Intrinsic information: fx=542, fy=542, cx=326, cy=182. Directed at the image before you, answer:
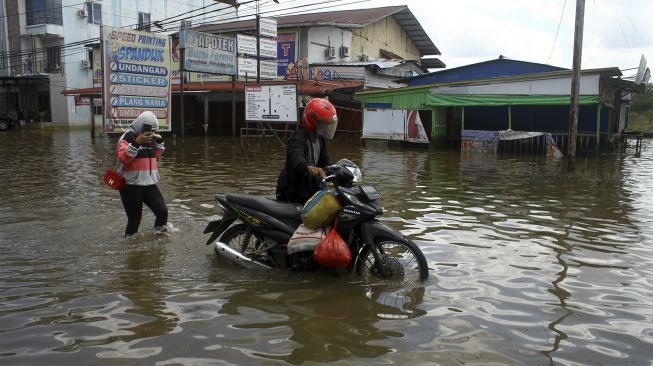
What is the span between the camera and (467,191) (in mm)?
10305

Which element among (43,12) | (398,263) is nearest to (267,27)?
(398,263)

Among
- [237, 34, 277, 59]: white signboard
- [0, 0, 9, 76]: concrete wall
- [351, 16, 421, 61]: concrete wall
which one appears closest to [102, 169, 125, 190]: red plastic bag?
[237, 34, 277, 59]: white signboard

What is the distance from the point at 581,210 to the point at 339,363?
255 inches

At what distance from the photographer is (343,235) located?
4668 mm

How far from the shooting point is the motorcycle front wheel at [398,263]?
178 inches

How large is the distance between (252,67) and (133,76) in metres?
5.56

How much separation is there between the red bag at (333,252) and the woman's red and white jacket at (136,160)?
8.11 ft

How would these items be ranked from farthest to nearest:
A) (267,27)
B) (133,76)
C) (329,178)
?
Result: 1. (267,27)
2. (133,76)
3. (329,178)

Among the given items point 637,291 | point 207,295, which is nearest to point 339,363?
point 207,295

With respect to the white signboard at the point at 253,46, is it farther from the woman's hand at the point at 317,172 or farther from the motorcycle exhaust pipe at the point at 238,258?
the woman's hand at the point at 317,172

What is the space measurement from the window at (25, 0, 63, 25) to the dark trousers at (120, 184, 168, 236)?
37360 mm

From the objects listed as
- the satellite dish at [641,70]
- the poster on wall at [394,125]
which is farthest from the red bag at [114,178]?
the satellite dish at [641,70]

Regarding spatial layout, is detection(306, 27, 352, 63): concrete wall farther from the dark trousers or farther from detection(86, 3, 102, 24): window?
the dark trousers

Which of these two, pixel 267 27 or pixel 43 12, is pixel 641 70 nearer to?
pixel 267 27
